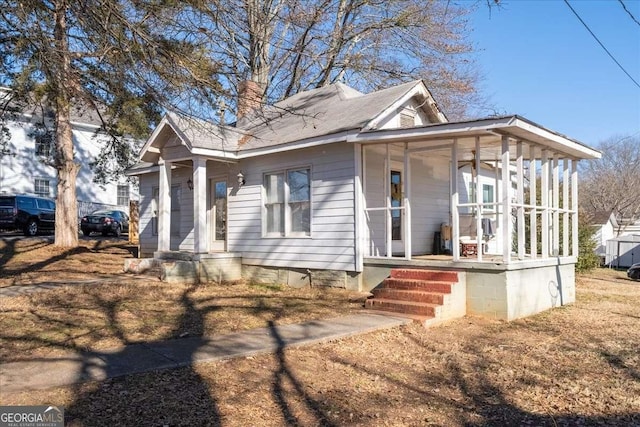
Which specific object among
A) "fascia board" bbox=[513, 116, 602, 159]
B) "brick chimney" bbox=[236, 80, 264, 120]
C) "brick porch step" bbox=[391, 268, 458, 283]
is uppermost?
"brick chimney" bbox=[236, 80, 264, 120]

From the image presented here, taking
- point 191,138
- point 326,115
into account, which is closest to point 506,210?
point 326,115

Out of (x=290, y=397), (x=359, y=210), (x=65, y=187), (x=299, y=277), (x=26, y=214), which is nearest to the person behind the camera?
(x=290, y=397)

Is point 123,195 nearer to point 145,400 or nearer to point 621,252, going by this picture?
point 621,252

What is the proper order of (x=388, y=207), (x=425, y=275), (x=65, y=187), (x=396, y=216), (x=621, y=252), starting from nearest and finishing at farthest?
(x=425, y=275) → (x=388, y=207) → (x=396, y=216) → (x=65, y=187) → (x=621, y=252)

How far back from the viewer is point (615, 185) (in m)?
43.9

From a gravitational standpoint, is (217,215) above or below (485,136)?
below

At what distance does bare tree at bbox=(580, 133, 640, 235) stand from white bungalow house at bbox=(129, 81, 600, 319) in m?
35.3

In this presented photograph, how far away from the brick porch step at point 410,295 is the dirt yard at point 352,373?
1.60 feet

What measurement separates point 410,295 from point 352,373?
137 inches

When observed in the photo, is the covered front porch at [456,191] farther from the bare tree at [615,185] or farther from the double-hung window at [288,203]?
the bare tree at [615,185]

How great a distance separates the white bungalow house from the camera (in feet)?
29.0

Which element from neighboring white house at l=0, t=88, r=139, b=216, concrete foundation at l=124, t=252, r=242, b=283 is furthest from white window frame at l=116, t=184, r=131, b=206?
concrete foundation at l=124, t=252, r=242, b=283

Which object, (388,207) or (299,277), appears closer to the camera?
(388,207)

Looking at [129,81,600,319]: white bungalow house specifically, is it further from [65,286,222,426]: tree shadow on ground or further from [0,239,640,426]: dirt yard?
[65,286,222,426]: tree shadow on ground
